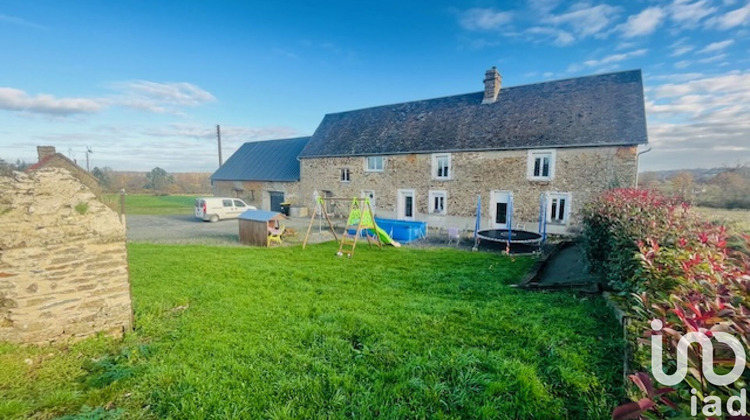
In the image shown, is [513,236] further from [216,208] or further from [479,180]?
[216,208]

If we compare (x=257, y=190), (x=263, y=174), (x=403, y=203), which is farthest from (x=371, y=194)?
(x=257, y=190)

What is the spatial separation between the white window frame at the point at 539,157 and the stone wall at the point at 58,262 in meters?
16.9

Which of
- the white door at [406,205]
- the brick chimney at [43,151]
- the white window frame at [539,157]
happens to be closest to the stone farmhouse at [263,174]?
the white door at [406,205]

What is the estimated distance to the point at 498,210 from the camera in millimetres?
17766

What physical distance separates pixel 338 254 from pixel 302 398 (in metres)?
7.83

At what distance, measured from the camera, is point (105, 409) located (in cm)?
329

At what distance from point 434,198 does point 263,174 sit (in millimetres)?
15660

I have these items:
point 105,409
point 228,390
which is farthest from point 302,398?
point 105,409

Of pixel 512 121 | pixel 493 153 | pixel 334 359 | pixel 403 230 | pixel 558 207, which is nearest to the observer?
pixel 334 359

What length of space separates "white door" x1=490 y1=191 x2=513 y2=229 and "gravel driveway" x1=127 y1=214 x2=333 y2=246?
29.7 ft

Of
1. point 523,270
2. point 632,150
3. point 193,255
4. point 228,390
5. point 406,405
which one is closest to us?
point 406,405

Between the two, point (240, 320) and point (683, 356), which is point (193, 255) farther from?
point (683, 356)

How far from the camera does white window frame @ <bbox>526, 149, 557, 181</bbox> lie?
1598 centimetres

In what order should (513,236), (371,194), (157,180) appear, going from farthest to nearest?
(157,180), (371,194), (513,236)
